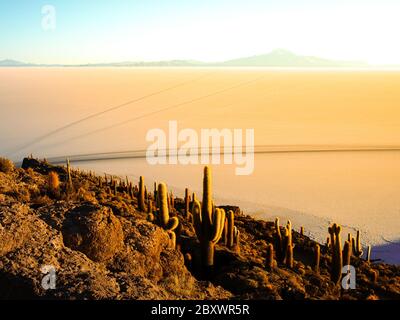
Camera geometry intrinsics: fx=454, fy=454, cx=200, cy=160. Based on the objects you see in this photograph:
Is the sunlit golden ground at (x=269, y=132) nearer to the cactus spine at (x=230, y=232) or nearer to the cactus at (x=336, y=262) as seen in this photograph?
the cactus spine at (x=230, y=232)

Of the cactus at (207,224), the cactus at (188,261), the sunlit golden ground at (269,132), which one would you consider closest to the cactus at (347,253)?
the cactus at (207,224)

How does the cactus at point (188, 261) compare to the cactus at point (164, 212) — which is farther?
the cactus at point (164, 212)

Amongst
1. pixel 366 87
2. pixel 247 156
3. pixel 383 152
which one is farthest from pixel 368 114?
pixel 366 87

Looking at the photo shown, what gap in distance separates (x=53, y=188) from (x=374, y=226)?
15.1m

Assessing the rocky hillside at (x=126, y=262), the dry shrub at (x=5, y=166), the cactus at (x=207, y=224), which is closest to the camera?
the rocky hillside at (x=126, y=262)

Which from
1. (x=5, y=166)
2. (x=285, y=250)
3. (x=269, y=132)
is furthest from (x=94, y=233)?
(x=269, y=132)

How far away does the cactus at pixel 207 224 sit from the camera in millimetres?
10117

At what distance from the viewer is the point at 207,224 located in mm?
10367

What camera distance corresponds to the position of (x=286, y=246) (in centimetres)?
1240

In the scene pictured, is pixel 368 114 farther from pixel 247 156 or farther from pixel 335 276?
pixel 335 276

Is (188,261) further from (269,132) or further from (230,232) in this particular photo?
(269,132)

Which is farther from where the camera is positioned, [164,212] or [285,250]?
[285,250]

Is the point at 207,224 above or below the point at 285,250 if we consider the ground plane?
above

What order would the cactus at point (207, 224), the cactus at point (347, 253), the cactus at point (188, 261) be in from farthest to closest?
the cactus at point (347, 253)
the cactus at point (207, 224)
the cactus at point (188, 261)
